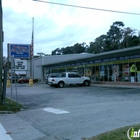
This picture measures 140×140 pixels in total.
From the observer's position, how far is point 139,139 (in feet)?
17.7

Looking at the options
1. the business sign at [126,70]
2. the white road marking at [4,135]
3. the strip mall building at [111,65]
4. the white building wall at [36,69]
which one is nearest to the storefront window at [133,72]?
the strip mall building at [111,65]

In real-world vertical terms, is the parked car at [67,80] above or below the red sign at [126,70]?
below

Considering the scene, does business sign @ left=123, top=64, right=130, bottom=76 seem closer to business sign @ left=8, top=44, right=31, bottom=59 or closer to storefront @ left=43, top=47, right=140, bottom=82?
storefront @ left=43, top=47, right=140, bottom=82

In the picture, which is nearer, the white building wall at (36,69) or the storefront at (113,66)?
the storefront at (113,66)

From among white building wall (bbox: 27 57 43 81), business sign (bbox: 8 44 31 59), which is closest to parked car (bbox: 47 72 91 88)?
business sign (bbox: 8 44 31 59)

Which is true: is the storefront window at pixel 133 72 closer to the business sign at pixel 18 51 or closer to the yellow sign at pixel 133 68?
the yellow sign at pixel 133 68

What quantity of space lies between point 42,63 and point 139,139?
5220 cm

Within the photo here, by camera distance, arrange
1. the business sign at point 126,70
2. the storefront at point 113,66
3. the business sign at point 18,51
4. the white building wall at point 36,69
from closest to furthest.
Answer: the business sign at point 18,51 < the storefront at point 113,66 < the business sign at point 126,70 < the white building wall at point 36,69

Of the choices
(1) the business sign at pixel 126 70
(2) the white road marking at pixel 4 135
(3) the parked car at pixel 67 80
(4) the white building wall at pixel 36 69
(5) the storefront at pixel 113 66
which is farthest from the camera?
(4) the white building wall at pixel 36 69

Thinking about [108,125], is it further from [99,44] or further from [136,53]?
[99,44]

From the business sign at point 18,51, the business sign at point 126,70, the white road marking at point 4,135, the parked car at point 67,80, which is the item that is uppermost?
the business sign at point 18,51

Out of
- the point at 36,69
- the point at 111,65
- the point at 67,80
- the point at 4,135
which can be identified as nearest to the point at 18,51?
the point at 4,135

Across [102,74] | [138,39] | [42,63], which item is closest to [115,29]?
[138,39]

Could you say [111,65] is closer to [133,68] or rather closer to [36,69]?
[133,68]
